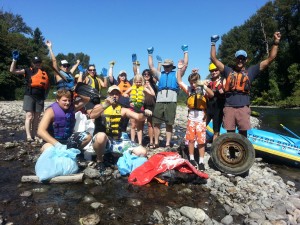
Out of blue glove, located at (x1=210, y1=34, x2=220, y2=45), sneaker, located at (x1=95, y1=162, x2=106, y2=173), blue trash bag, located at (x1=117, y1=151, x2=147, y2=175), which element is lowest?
sneaker, located at (x1=95, y1=162, x2=106, y2=173)

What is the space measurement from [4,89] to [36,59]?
26505 mm

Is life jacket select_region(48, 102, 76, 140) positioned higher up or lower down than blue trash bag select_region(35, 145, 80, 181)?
higher up

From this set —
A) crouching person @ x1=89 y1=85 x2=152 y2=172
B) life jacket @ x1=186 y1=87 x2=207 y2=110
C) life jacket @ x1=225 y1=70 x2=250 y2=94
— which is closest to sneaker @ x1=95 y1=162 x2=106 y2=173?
crouching person @ x1=89 y1=85 x2=152 y2=172

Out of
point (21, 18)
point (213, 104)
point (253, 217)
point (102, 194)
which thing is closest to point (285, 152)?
point (213, 104)

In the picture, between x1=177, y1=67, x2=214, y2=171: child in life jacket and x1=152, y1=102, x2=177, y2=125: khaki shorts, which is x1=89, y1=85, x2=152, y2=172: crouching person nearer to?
x1=177, y1=67, x2=214, y2=171: child in life jacket

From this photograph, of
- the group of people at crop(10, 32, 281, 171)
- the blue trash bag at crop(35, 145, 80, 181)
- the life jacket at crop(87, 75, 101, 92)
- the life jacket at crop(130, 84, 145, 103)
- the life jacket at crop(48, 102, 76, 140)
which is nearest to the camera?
the blue trash bag at crop(35, 145, 80, 181)

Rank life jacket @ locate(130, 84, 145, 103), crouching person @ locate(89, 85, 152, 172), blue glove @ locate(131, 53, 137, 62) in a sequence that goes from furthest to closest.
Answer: blue glove @ locate(131, 53, 137, 62) < life jacket @ locate(130, 84, 145, 103) < crouching person @ locate(89, 85, 152, 172)

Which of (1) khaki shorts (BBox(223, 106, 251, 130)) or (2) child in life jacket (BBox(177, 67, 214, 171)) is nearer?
(1) khaki shorts (BBox(223, 106, 251, 130))

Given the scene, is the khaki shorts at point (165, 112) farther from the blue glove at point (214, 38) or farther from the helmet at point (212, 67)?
the blue glove at point (214, 38)

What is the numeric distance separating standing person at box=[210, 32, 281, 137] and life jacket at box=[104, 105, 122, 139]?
6.64 ft

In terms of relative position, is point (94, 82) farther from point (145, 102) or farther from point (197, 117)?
point (197, 117)

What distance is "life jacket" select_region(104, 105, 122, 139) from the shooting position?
5.18 m

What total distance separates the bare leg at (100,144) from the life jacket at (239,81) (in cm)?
248

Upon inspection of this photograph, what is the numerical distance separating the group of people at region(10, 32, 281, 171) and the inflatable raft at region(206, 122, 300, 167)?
146cm
